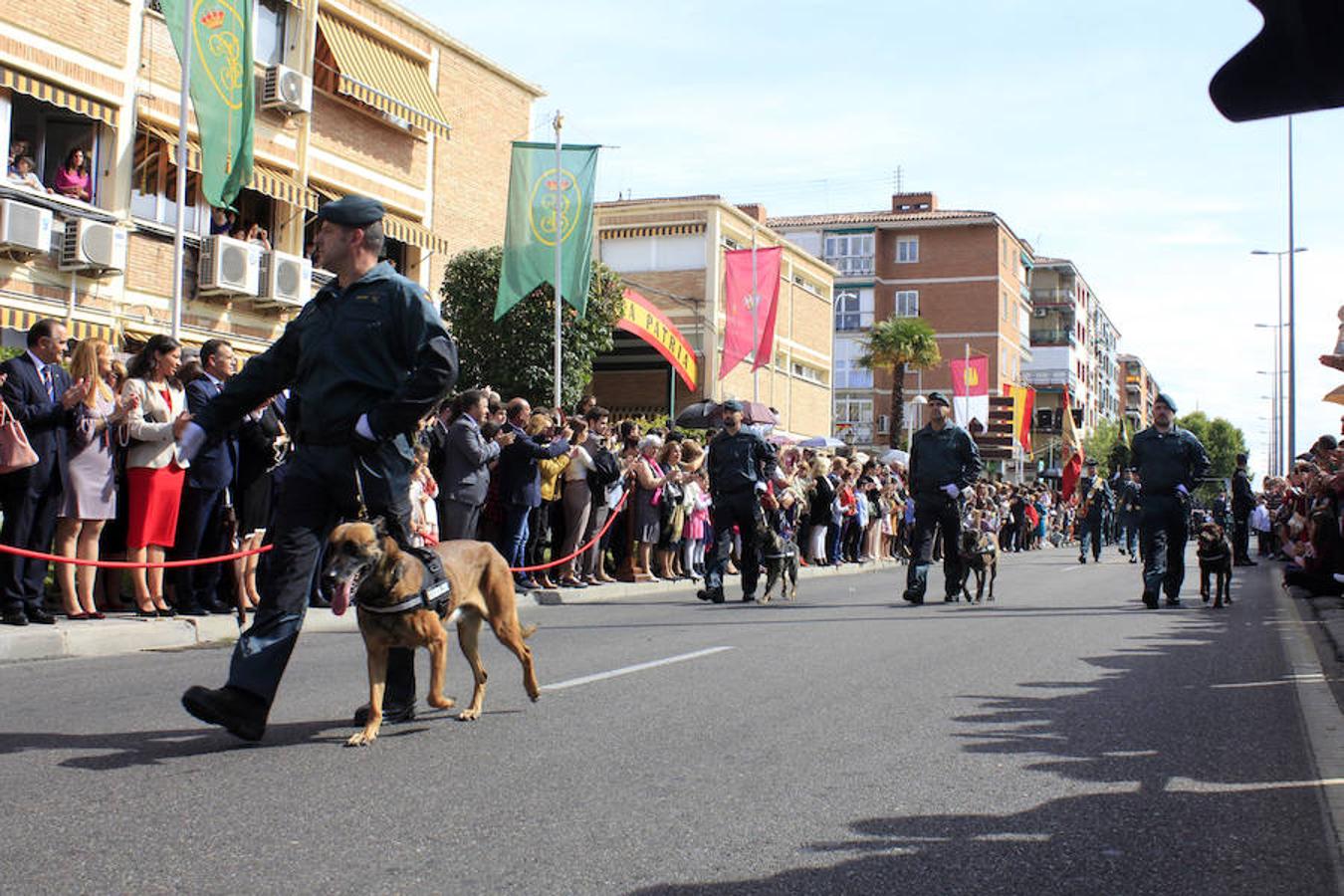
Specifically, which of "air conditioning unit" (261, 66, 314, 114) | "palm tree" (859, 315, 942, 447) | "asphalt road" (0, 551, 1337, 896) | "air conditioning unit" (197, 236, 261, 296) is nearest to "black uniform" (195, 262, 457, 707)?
"asphalt road" (0, 551, 1337, 896)

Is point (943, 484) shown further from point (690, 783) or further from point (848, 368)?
point (848, 368)

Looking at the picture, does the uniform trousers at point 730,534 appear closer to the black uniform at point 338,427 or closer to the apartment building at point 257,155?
the black uniform at point 338,427

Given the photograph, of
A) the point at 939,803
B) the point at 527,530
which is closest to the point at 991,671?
the point at 939,803

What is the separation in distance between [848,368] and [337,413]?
8203 centimetres

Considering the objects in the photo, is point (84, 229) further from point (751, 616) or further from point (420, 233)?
point (751, 616)

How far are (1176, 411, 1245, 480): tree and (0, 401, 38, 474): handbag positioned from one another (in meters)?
152

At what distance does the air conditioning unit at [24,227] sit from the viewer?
1962 centimetres

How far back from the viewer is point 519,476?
562 inches

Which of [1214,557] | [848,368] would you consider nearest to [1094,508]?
[1214,557]

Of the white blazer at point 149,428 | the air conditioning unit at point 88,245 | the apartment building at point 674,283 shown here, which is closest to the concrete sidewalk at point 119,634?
the white blazer at point 149,428

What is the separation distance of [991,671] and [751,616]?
4211mm

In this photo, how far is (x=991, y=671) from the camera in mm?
8719

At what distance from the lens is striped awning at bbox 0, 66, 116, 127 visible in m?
20.7

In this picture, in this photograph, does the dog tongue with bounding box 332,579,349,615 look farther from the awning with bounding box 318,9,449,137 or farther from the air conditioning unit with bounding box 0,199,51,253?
the awning with bounding box 318,9,449,137
